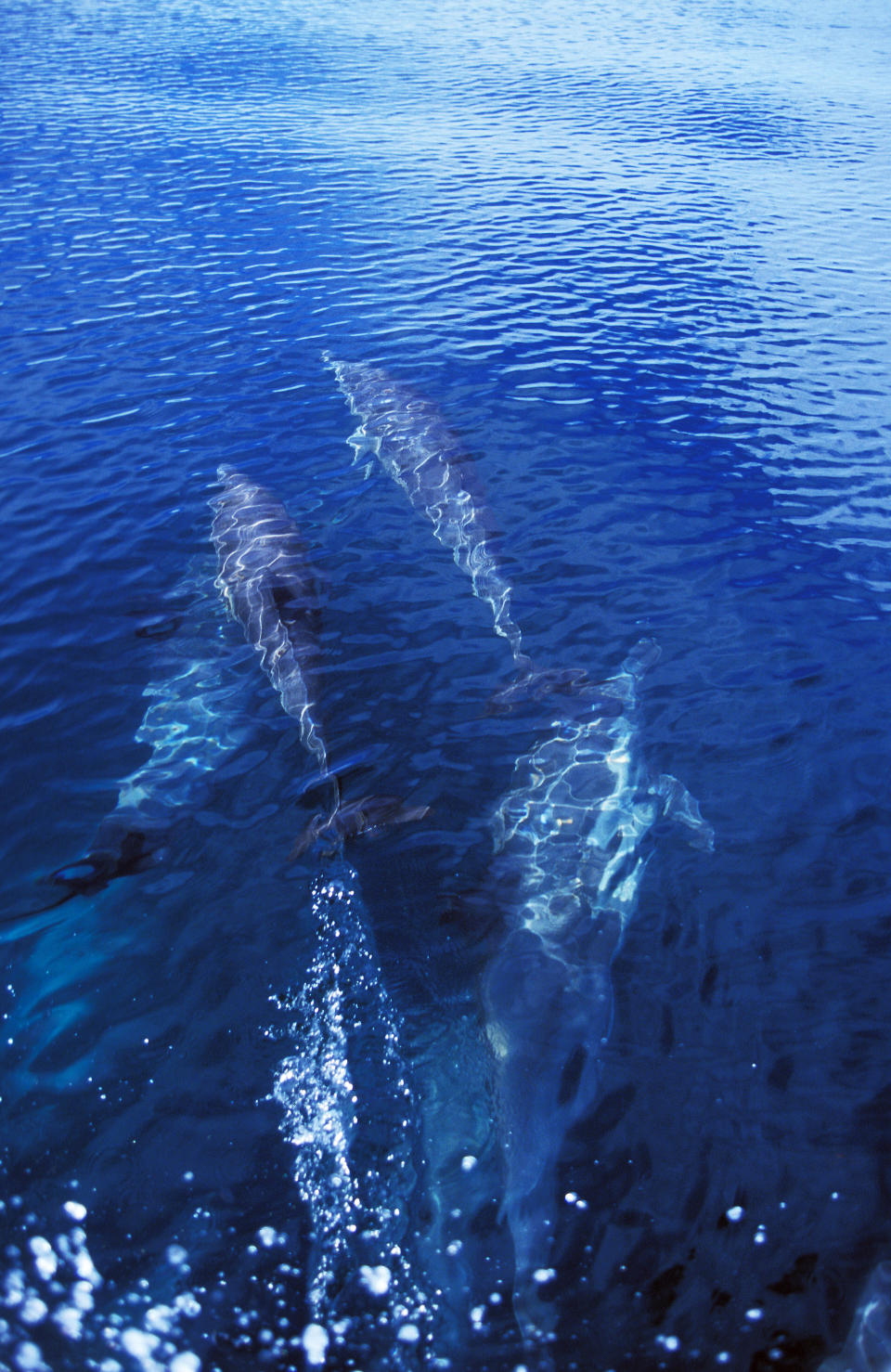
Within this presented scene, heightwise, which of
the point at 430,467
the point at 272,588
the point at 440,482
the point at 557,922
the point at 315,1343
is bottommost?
the point at 315,1343

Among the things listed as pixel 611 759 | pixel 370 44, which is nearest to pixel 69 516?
pixel 611 759

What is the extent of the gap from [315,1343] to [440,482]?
1209cm

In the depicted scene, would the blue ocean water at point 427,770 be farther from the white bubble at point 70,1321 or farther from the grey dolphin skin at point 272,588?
the grey dolphin skin at point 272,588

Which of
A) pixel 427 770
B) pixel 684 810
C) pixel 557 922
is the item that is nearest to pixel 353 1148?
pixel 557 922

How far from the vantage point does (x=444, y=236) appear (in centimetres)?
2600

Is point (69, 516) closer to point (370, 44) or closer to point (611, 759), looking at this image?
point (611, 759)

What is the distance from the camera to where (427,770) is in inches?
436

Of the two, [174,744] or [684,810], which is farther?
[174,744]

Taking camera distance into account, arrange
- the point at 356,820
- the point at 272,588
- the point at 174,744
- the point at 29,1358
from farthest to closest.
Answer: the point at 272,588 → the point at 174,744 → the point at 356,820 → the point at 29,1358

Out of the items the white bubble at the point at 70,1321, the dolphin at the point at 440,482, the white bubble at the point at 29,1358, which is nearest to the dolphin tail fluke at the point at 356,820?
the dolphin at the point at 440,482

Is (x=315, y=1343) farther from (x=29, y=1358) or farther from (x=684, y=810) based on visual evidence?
(x=684, y=810)

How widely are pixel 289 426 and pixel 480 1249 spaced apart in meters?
14.3

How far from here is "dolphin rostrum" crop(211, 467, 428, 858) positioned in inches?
414

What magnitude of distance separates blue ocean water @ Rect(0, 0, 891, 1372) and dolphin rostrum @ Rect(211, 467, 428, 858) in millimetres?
240
